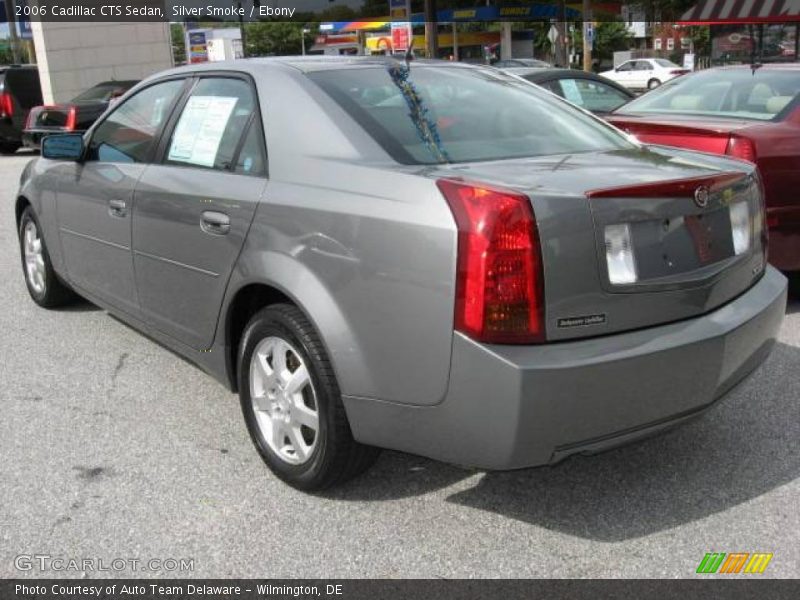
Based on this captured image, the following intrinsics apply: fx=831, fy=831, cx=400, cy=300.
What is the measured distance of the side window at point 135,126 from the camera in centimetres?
397

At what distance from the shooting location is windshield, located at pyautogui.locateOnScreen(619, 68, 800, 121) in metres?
5.46

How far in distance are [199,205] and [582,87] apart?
5.86 metres

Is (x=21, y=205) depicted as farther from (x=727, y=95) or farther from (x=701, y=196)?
(x=727, y=95)

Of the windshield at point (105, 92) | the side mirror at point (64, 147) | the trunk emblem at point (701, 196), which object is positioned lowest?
the windshield at point (105, 92)

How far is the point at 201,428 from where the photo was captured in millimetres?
3697

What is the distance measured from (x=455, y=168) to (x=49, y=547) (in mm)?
1854

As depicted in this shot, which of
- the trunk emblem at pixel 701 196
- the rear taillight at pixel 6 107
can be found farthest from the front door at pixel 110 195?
the rear taillight at pixel 6 107

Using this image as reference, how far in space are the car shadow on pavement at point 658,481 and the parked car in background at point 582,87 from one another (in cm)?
488

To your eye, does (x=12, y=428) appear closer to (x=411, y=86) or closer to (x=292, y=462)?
(x=292, y=462)

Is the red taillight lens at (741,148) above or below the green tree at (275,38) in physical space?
below

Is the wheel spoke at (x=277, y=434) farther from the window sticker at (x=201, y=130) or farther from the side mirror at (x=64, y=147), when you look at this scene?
the side mirror at (x=64, y=147)

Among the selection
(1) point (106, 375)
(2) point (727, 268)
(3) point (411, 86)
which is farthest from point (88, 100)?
(2) point (727, 268)

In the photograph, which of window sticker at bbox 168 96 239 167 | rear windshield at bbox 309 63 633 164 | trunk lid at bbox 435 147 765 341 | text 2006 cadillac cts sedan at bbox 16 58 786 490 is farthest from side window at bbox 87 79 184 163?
trunk lid at bbox 435 147 765 341

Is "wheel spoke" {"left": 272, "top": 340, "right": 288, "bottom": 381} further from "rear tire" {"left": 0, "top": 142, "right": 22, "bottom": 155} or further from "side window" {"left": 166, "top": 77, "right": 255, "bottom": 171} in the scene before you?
"rear tire" {"left": 0, "top": 142, "right": 22, "bottom": 155}
